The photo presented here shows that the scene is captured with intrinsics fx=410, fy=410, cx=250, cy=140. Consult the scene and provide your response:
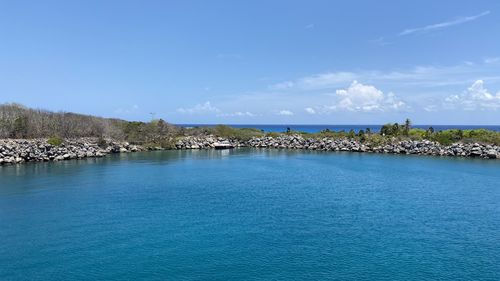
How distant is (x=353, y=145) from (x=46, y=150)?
93.7 m

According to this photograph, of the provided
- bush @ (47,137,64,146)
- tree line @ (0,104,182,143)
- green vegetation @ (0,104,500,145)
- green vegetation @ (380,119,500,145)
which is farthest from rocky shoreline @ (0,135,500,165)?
green vegetation @ (380,119,500,145)

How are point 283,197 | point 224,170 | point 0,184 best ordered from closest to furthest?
point 283,197
point 0,184
point 224,170

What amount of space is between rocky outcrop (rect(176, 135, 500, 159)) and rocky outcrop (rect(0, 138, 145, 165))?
33.7m

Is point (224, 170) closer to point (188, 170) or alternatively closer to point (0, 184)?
point (188, 170)

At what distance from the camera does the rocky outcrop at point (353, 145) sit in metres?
119

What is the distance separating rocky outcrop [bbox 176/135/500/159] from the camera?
11856 centimetres

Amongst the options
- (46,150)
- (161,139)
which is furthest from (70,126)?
(161,139)

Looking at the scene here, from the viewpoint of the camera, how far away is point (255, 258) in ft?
114

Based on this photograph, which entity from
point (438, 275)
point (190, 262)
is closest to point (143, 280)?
point (190, 262)

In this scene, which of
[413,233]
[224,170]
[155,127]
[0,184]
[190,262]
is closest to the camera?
[190,262]

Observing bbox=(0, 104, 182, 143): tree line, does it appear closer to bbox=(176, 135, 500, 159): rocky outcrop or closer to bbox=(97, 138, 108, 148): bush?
bbox=(97, 138, 108, 148): bush

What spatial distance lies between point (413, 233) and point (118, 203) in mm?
36513

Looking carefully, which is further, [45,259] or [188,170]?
[188,170]

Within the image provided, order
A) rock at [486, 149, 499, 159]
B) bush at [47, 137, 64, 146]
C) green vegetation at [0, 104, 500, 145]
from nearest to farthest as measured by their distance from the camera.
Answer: rock at [486, 149, 499, 159], bush at [47, 137, 64, 146], green vegetation at [0, 104, 500, 145]
